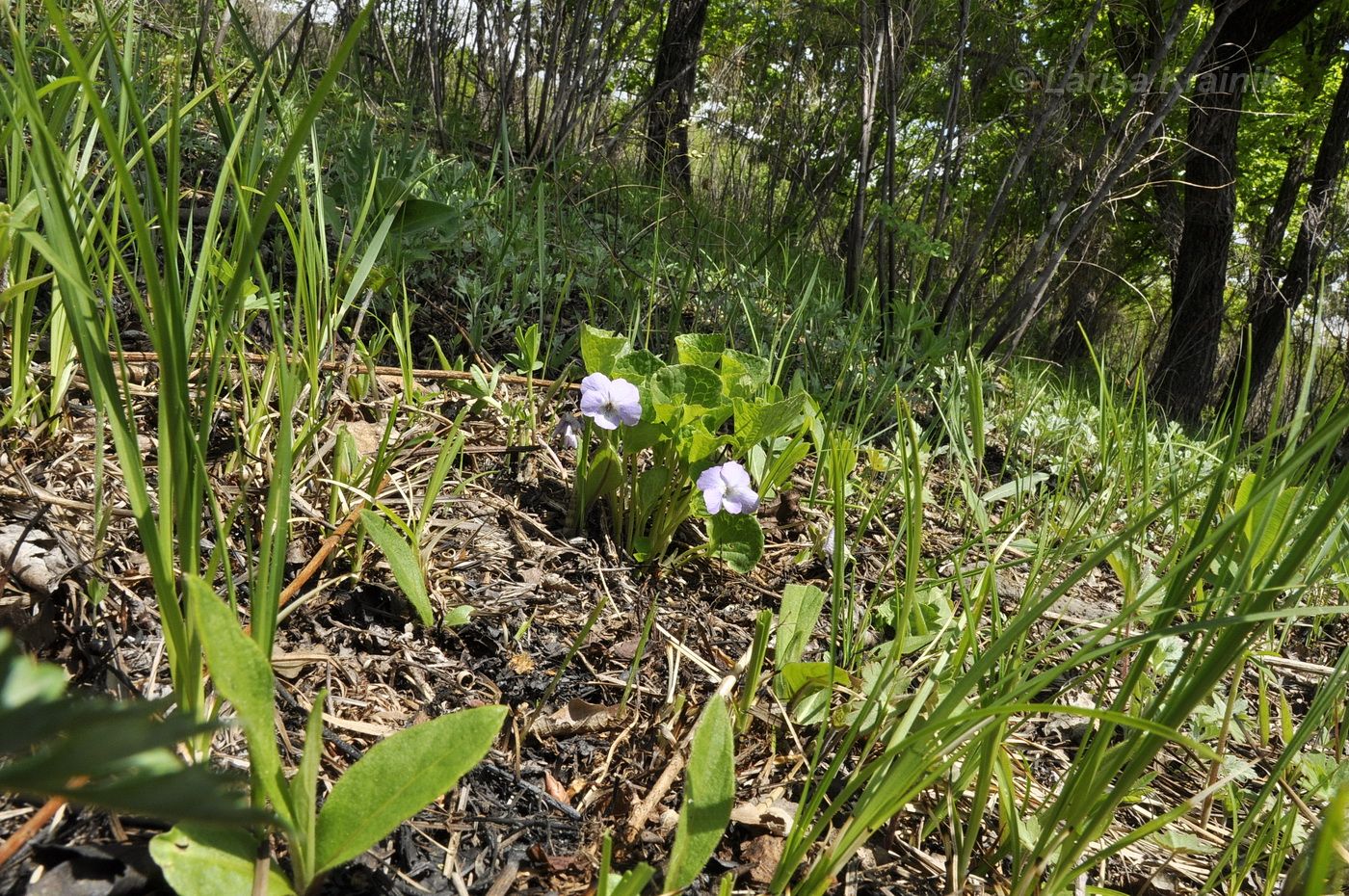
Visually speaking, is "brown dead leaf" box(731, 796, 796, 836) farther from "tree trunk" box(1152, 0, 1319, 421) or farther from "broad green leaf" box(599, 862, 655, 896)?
"tree trunk" box(1152, 0, 1319, 421)

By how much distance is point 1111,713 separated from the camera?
24.1 inches

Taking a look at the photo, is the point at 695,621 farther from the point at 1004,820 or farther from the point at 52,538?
the point at 52,538

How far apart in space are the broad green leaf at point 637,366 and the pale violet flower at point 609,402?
0.04 m

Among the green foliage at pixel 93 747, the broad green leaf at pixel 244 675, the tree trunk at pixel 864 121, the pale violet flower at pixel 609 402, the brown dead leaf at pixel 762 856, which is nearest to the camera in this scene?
the green foliage at pixel 93 747

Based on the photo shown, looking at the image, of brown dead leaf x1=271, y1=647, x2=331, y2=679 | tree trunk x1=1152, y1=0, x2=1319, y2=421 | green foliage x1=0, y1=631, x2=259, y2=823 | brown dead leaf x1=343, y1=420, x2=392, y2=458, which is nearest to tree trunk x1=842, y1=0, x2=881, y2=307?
brown dead leaf x1=343, y1=420, x2=392, y2=458

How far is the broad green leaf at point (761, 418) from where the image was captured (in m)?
1.27

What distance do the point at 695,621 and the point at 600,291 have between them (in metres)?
1.38

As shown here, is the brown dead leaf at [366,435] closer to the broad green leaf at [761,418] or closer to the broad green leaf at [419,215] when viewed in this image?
the broad green leaf at [419,215]

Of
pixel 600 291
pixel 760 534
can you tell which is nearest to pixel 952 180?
pixel 600 291

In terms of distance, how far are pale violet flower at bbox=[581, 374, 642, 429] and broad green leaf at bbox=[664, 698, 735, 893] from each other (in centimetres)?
56

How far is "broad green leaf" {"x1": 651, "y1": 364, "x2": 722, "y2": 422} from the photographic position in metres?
1.24

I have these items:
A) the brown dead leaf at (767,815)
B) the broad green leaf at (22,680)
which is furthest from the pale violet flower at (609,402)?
the broad green leaf at (22,680)

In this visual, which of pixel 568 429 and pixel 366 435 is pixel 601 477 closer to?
pixel 568 429

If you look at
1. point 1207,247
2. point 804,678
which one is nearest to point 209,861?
point 804,678
